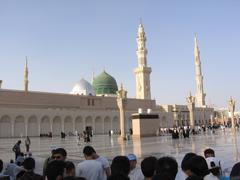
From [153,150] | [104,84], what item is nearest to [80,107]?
[104,84]

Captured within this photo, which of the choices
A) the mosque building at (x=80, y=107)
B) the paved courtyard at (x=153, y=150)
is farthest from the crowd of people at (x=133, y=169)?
the mosque building at (x=80, y=107)

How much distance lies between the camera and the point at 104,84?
5547 cm

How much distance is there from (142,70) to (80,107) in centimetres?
1073

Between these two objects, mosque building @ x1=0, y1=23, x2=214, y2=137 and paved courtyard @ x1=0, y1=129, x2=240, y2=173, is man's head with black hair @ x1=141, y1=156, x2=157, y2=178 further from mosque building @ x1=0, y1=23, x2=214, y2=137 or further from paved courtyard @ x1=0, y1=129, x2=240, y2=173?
mosque building @ x1=0, y1=23, x2=214, y2=137

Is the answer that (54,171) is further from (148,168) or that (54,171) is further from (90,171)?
(148,168)

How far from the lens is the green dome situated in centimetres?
5538

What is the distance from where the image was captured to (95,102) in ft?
155

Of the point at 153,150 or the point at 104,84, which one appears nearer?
the point at 153,150

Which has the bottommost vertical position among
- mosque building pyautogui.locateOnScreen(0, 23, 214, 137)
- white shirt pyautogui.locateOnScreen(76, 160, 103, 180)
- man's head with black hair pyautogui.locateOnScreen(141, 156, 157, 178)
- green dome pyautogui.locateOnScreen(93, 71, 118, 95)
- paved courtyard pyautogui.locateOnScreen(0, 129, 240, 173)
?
paved courtyard pyautogui.locateOnScreen(0, 129, 240, 173)

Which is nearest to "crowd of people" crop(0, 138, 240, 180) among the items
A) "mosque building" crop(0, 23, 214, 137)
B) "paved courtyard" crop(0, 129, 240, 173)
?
"paved courtyard" crop(0, 129, 240, 173)

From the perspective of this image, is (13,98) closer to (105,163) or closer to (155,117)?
(155,117)

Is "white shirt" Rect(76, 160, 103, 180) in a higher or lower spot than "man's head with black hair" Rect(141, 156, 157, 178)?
lower

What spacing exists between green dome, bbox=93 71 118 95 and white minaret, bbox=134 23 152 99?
4.94 meters

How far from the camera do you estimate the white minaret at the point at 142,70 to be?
48062mm
